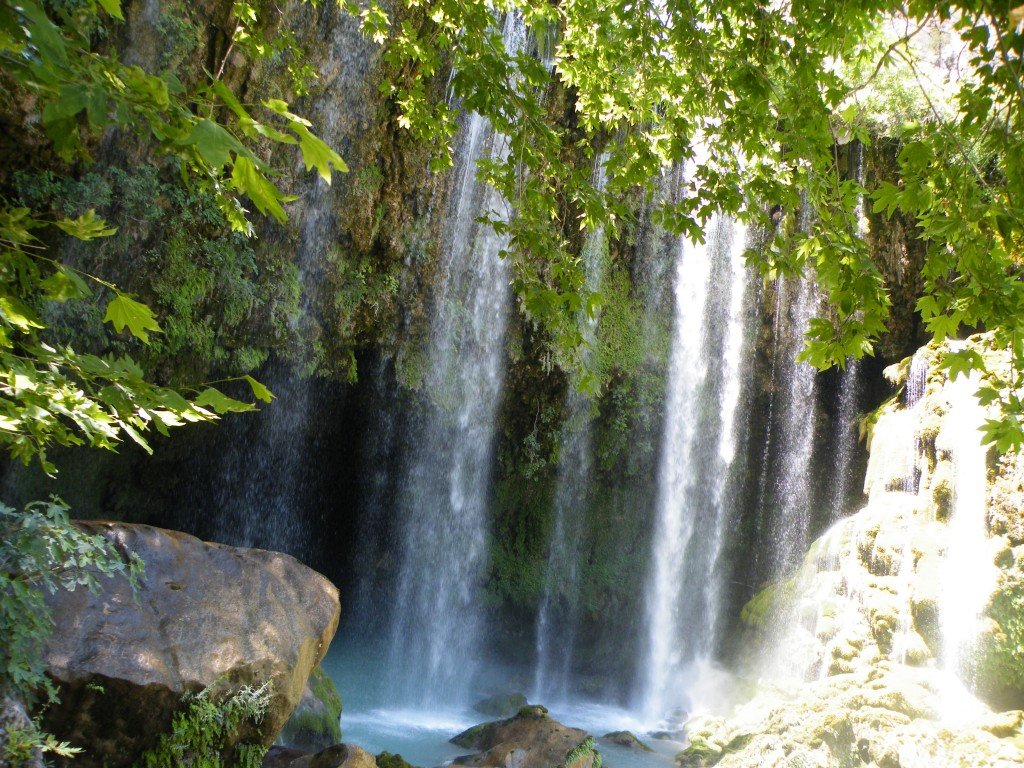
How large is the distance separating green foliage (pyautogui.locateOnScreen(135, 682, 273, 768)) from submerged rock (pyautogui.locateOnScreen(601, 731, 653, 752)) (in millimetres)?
5395

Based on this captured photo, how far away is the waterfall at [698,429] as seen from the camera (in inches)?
546

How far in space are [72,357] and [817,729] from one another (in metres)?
8.41

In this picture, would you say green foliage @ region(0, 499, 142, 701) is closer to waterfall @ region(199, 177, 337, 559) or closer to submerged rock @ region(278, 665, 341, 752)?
submerged rock @ region(278, 665, 341, 752)

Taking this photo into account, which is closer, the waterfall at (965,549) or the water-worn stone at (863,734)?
the water-worn stone at (863,734)

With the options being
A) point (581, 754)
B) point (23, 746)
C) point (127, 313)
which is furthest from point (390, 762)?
point (127, 313)

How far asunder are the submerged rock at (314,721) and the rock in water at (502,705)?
348 centimetres

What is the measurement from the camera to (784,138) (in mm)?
3275

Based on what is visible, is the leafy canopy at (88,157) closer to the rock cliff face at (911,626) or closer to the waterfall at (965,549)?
the rock cliff face at (911,626)

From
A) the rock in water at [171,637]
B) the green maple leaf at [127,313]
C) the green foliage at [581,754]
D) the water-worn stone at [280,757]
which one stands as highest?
the green maple leaf at [127,313]

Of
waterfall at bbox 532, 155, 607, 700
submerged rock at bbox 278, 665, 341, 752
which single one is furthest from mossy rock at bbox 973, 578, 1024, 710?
submerged rock at bbox 278, 665, 341, 752

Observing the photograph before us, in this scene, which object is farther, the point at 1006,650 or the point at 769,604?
the point at 769,604

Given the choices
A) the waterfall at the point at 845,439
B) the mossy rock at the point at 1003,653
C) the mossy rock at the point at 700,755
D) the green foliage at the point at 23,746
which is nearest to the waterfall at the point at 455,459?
the mossy rock at the point at 700,755

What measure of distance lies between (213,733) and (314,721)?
2645 millimetres

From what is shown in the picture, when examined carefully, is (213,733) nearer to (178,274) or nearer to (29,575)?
(29,575)
